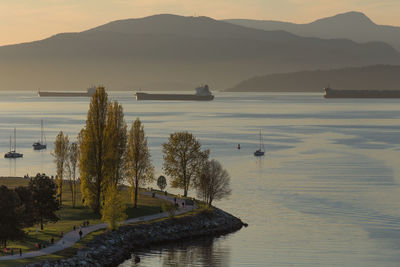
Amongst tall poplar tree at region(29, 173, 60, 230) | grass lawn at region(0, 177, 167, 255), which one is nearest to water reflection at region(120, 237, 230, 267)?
grass lawn at region(0, 177, 167, 255)

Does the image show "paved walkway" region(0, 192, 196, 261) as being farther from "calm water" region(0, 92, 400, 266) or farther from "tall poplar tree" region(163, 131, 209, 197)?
"tall poplar tree" region(163, 131, 209, 197)

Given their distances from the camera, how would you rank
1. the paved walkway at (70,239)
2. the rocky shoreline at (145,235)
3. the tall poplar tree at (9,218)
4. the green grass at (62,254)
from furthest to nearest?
the rocky shoreline at (145,235)
the tall poplar tree at (9,218)
the paved walkway at (70,239)
the green grass at (62,254)

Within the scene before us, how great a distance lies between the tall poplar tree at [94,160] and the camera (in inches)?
3578

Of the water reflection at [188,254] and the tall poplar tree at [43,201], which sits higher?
the tall poplar tree at [43,201]

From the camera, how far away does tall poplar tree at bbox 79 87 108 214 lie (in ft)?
298

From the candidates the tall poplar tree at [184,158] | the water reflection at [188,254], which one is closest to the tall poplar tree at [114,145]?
the tall poplar tree at [184,158]

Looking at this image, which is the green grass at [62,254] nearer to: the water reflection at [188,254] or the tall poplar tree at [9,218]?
the tall poplar tree at [9,218]

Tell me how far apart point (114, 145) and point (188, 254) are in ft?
73.1

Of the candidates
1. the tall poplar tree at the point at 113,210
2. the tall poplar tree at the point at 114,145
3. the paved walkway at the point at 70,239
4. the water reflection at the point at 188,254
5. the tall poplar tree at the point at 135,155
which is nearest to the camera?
the paved walkway at the point at 70,239

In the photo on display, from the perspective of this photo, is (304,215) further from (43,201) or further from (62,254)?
(62,254)

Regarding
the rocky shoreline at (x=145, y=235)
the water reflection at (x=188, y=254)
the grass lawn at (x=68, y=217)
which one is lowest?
the water reflection at (x=188, y=254)

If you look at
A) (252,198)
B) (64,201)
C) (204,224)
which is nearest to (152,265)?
(204,224)

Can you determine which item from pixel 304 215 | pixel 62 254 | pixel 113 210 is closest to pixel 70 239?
pixel 62 254

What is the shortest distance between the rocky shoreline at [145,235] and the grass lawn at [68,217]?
2.54 m
